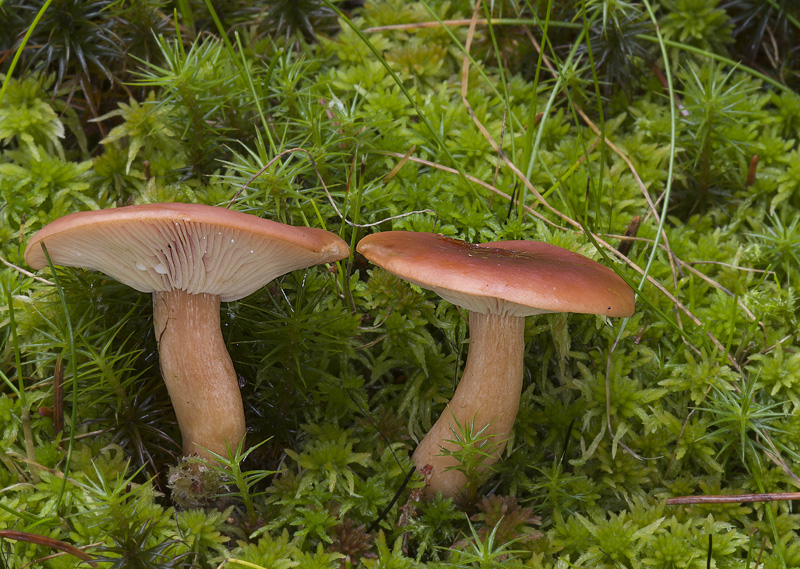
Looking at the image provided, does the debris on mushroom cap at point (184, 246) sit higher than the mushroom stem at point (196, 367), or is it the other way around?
the debris on mushroom cap at point (184, 246)

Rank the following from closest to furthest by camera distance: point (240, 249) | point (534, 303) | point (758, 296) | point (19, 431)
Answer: point (534, 303)
point (240, 249)
point (19, 431)
point (758, 296)

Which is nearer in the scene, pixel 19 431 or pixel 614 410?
pixel 19 431

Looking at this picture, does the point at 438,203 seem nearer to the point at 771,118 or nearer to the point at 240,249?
the point at 240,249

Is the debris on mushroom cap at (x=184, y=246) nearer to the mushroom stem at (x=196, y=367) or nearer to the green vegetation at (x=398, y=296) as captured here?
the mushroom stem at (x=196, y=367)

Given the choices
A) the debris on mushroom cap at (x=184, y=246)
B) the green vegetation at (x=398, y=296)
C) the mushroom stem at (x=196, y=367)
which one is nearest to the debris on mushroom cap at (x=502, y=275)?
the debris on mushroom cap at (x=184, y=246)

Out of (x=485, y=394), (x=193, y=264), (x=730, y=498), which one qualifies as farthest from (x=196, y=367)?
(x=730, y=498)

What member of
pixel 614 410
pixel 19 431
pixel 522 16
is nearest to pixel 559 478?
pixel 614 410

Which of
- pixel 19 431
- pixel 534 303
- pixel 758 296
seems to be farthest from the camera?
pixel 758 296
